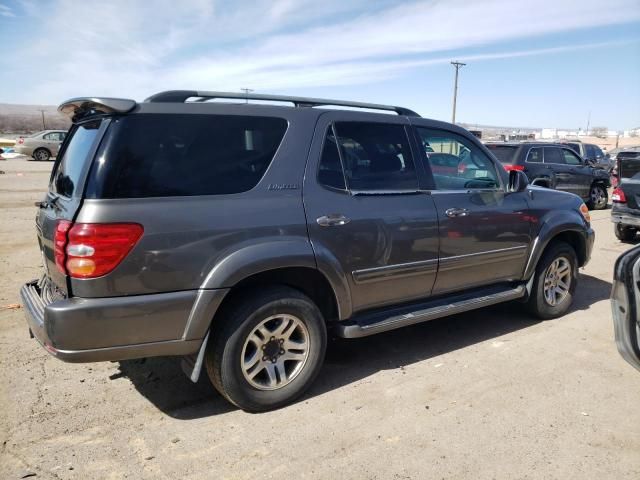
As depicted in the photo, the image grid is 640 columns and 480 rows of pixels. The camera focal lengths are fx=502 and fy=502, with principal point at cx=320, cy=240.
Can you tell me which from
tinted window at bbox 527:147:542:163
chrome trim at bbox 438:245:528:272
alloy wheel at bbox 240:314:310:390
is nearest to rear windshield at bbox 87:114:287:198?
alloy wheel at bbox 240:314:310:390

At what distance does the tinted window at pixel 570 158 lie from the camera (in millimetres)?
13766

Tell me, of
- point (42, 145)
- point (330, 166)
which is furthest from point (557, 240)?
point (42, 145)

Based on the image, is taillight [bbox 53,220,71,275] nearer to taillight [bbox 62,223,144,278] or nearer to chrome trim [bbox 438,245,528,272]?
taillight [bbox 62,223,144,278]

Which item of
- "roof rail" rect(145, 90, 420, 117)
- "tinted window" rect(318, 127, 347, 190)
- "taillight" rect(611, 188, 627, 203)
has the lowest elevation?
"taillight" rect(611, 188, 627, 203)

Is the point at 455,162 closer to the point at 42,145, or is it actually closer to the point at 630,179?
the point at 630,179

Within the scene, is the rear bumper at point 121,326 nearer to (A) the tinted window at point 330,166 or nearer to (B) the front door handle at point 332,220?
(B) the front door handle at point 332,220

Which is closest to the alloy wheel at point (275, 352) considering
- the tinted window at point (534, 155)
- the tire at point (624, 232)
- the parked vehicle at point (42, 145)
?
the tire at point (624, 232)

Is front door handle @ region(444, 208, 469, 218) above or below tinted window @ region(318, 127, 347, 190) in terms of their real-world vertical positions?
below

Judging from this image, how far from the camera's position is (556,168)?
13.3 m

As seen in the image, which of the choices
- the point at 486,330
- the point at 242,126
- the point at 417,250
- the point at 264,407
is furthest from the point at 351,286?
the point at 486,330

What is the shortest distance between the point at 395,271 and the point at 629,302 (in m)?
1.58

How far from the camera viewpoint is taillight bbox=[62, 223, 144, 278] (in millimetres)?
2660

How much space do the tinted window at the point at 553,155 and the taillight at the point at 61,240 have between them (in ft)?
42.3

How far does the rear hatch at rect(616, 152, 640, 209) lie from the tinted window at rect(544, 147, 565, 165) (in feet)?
12.8
